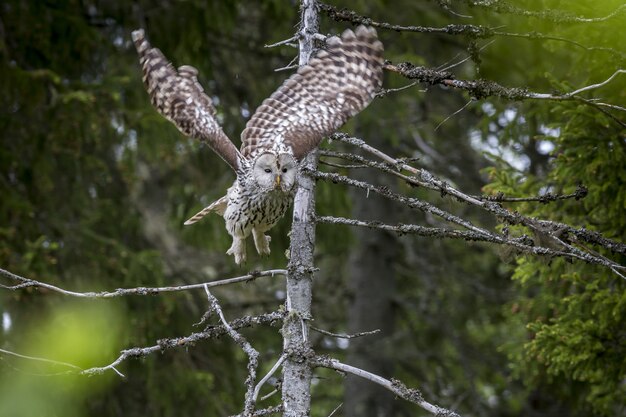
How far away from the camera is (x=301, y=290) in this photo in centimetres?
515

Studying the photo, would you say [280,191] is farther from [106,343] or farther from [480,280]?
[480,280]

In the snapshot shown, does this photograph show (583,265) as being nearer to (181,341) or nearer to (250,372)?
(181,341)

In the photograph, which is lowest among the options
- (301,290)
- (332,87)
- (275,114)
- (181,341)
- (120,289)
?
(181,341)

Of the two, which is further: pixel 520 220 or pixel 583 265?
pixel 583 265

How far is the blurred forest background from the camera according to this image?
273 inches

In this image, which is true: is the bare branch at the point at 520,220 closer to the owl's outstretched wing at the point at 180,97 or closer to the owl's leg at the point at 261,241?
the owl's outstretched wing at the point at 180,97

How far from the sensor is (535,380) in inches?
344

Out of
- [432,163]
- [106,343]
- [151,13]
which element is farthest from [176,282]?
[432,163]

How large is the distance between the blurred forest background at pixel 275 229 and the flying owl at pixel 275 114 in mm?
423

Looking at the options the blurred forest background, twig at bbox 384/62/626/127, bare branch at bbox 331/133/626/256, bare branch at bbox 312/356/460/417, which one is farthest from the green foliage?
bare branch at bbox 312/356/460/417

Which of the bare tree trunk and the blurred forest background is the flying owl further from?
the blurred forest background

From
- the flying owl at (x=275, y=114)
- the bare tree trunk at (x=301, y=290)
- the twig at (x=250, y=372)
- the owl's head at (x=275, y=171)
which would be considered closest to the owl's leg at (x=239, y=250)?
the flying owl at (x=275, y=114)

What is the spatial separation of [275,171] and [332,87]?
0.59 meters

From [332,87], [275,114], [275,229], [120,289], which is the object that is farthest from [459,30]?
[275,229]
